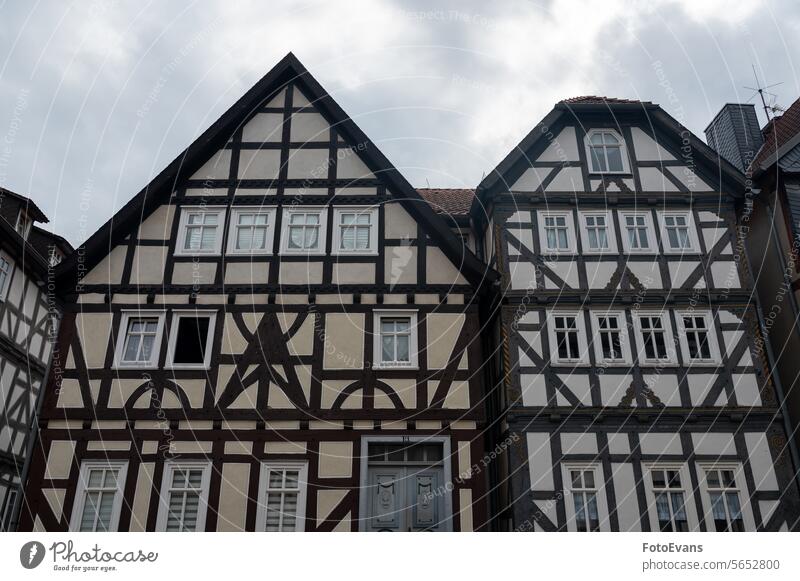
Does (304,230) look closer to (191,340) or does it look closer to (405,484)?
(191,340)

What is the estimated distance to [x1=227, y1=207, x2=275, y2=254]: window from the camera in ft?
61.2

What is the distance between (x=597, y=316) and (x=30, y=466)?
1369cm

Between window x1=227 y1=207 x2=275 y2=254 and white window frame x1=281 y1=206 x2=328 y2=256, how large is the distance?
11.9 inches

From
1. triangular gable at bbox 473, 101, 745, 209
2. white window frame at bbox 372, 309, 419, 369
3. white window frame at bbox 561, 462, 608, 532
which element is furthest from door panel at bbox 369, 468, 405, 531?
triangular gable at bbox 473, 101, 745, 209

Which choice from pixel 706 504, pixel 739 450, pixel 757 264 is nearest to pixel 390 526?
pixel 706 504

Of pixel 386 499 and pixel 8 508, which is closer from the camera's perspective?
pixel 386 499

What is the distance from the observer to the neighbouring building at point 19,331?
2272 cm

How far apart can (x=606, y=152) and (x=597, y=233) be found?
8.27ft

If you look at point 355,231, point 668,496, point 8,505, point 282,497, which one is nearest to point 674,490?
point 668,496

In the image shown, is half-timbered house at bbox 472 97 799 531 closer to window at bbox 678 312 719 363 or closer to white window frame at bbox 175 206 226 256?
window at bbox 678 312 719 363

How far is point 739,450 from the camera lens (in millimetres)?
17328

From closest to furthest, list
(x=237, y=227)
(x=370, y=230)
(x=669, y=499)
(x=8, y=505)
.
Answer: (x=669, y=499) < (x=370, y=230) < (x=237, y=227) < (x=8, y=505)

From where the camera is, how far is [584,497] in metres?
17.0

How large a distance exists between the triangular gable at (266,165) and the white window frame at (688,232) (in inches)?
202
